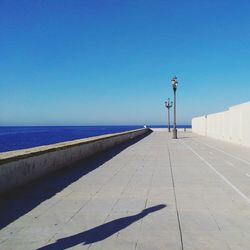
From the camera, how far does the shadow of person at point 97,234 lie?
4.66 metres

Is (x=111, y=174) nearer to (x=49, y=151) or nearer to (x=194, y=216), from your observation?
(x=49, y=151)

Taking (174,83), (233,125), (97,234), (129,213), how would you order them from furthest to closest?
(174,83) → (233,125) → (129,213) → (97,234)

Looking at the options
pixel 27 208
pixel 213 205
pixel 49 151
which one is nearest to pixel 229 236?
pixel 213 205

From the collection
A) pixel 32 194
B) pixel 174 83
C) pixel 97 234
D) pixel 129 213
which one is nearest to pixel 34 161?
pixel 32 194

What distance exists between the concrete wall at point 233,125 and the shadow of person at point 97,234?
21662 millimetres

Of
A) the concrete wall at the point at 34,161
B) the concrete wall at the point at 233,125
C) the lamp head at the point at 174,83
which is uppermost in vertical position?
the lamp head at the point at 174,83

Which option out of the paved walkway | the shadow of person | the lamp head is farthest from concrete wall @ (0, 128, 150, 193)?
the lamp head

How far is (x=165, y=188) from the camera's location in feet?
28.7

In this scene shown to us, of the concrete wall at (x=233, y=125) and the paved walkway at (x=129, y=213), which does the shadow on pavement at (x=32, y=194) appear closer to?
the paved walkway at (x=129, y=213)

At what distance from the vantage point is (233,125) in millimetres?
30672

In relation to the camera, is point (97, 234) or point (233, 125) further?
point (233, 125)

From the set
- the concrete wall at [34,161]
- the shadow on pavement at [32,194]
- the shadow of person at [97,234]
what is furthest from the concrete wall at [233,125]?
the shadow of person at [97,234]

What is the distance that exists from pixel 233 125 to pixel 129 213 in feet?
87.3

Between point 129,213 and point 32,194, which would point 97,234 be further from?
point 32,194
